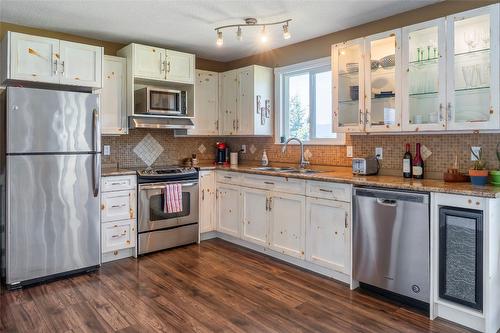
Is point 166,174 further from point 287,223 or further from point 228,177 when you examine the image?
point 287,223

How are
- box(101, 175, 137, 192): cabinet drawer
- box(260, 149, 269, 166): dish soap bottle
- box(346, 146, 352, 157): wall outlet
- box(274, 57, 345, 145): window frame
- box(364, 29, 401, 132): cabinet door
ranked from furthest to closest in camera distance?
box(260, 149, 269, 166): dish soap bottle < box(274, 57, 345, 145): window frame < box(346, 146, 352, 157): wall outlet < box(101, 175, 137, 192): cabinet drawer < box(364, 29, 401, 132): cabinet door

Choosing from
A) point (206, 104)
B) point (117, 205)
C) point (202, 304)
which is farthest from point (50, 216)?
point (206, 104)

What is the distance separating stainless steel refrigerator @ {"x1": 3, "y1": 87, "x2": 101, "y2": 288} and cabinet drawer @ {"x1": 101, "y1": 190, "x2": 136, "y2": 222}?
0.65 feet

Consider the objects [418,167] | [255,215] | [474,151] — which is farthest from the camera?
[255,215]

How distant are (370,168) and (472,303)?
1.41m

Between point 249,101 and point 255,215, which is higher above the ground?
point 249,101

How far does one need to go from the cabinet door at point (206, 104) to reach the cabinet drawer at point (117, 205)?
1309mm

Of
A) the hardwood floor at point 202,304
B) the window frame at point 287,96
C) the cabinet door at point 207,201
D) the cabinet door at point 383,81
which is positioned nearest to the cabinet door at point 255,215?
the hardwood floor at point 202,304

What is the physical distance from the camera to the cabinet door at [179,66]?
429 centimetres

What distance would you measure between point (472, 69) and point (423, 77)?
0.35 meters

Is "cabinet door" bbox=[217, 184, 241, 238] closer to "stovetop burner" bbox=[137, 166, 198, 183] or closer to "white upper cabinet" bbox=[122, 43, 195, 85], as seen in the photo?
"stovetop burner" bbox=[137, 166, 198, 183]

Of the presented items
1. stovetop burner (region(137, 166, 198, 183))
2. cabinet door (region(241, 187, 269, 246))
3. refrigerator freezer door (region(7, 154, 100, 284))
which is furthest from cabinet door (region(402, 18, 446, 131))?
refrigerator freezer door (region(7, 154, 100, 284))

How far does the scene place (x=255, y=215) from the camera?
3.98 metres

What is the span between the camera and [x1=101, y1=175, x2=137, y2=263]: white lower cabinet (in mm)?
3664
